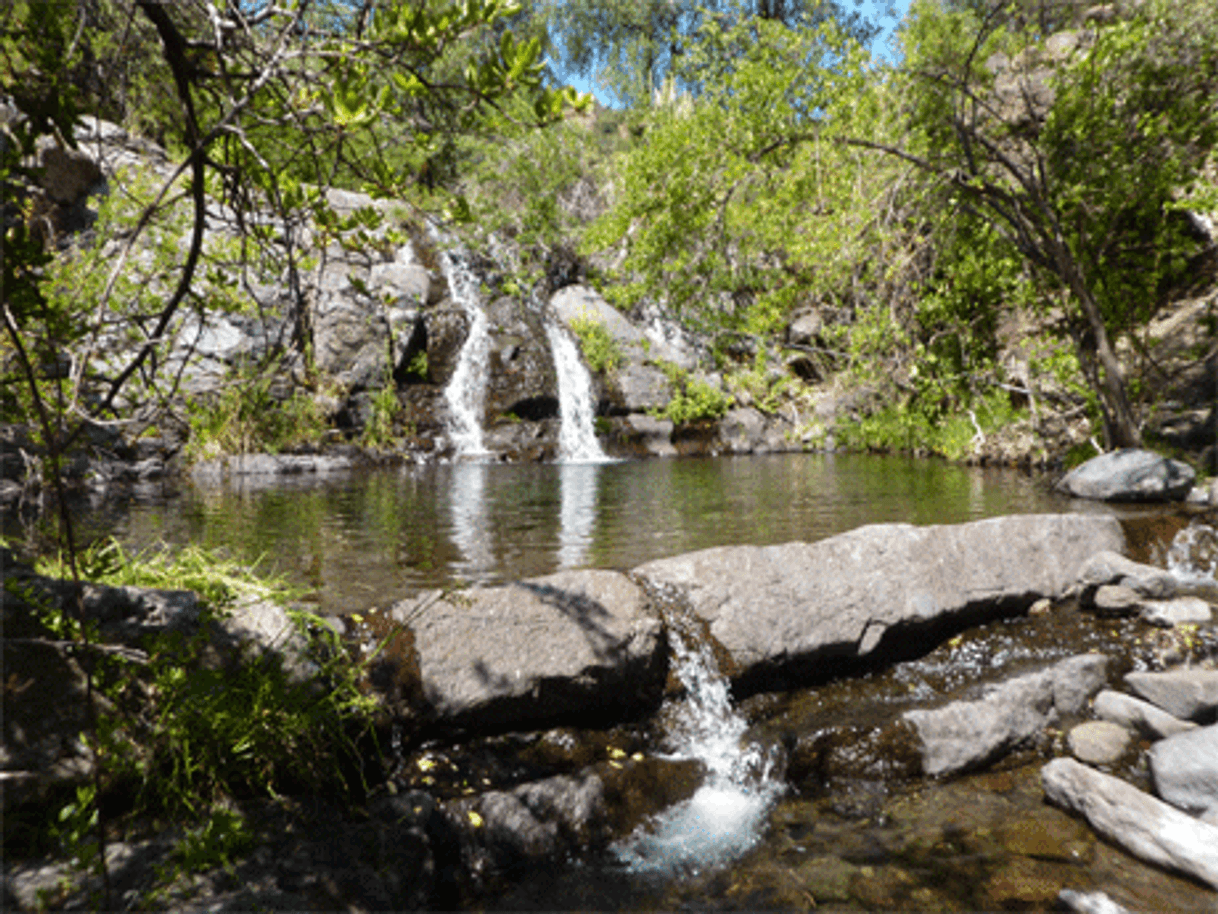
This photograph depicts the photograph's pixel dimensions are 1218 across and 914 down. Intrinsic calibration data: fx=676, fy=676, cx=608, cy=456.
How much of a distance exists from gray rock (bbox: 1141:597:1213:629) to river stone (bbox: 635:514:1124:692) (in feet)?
1.71

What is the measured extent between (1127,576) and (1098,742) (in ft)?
6.49

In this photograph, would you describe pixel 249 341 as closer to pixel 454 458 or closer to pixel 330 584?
pixel 454 458

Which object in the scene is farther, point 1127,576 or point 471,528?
point 471,528

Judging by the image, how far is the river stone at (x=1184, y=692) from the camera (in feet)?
11.5

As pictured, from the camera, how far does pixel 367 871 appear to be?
232 cm

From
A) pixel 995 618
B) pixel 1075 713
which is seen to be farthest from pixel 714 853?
pixel 995 618

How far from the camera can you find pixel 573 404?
17125mm

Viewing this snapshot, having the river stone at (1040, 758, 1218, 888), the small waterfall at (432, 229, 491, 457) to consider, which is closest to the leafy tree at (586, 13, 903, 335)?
the small waterfall at (432, 229, 491, 457)

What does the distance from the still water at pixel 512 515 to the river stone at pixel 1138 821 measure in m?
3.05

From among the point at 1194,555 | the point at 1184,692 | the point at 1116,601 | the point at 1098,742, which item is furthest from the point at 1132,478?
the point at 1098,742

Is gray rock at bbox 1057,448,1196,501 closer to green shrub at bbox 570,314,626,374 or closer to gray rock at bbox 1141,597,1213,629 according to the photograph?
gray rock at bbox 1141,597,1213,629

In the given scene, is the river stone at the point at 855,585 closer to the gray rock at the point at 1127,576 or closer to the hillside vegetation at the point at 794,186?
the gray rock at the point at 1127,576

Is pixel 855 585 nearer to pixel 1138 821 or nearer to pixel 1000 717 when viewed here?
pixel 1000 717

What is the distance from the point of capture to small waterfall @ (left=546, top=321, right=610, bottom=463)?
53.6ft
